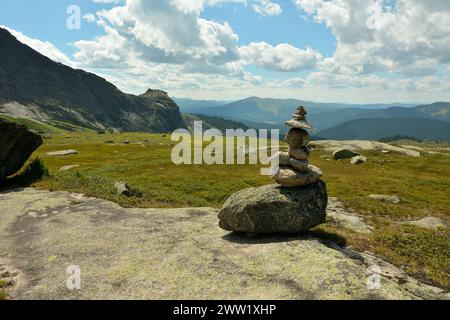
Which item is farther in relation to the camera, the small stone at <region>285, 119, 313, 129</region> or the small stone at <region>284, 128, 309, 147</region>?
the small stone at <region>284, 128, 309, 147</region>

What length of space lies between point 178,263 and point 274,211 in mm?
7223

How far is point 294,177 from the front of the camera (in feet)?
83.0

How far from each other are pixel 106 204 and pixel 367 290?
25988 mm

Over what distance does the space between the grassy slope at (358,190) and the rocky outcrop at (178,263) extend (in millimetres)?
3790

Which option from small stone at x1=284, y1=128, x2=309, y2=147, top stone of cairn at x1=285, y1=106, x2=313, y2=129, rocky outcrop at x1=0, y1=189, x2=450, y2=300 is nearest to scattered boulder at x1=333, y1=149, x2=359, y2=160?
rocky outcrop at x1=0, y1=189, x2=450, y2=300

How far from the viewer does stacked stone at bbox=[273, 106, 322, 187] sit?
2542 cm

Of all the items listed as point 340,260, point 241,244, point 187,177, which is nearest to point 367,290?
point 340,260

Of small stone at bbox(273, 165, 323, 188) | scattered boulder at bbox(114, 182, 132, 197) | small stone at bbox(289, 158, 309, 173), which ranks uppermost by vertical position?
small stone at bbox(289, 158, 309, 173)

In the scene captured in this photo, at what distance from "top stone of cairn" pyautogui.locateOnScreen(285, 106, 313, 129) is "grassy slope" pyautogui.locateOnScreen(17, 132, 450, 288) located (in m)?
8.22

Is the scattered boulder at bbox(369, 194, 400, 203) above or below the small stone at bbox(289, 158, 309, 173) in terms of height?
below

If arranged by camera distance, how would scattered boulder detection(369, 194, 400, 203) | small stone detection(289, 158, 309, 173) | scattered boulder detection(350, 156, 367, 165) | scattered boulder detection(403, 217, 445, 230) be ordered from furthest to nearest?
scattered boulder detection(350, 156, 367, 165) < scattered boulder detection(369, 194, 400, 203) < scattered boulder detection(403, 217, 445, 230) < small stone detection(289, 158, 309, 173)

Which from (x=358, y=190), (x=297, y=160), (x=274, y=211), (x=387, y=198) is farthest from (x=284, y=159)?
(x=358, y=190)

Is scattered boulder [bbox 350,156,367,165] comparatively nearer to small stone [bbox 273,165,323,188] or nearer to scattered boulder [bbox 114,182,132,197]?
scattered boulder [bbox 114,182,132,197]

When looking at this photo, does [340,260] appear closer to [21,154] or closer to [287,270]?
[287,270]
